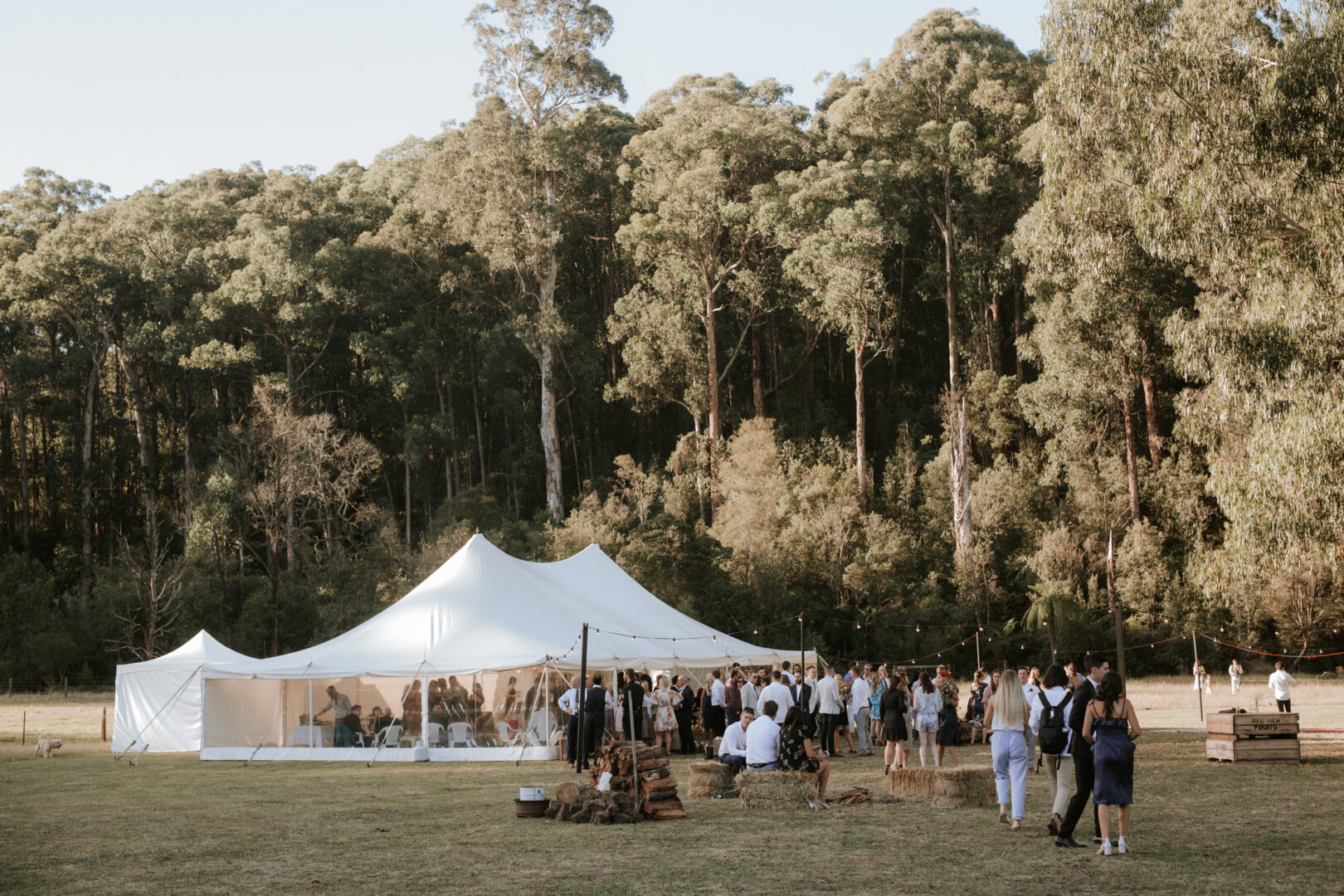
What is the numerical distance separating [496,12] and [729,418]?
49.5ft

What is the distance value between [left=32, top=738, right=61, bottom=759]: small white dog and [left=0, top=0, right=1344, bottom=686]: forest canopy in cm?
1075

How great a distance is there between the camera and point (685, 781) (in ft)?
44.0

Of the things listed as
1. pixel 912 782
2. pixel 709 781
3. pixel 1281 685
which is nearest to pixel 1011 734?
pixel 912 782

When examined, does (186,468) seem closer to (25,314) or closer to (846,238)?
(25,314)

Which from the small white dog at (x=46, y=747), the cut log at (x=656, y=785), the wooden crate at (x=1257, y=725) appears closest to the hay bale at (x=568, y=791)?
the cut log at (x=656, y=785)

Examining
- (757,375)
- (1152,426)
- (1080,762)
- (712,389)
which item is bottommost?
(1080,762)

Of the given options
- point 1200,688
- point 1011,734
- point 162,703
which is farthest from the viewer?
point 1200,688

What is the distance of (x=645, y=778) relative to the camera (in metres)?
10.5

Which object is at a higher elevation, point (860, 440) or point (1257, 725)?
point (860, 440)

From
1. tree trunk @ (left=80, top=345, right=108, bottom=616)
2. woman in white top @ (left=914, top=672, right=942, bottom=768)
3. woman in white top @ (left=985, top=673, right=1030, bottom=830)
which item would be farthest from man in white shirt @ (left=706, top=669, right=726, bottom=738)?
tree trunk @ (left=80, top=345, right=108, bottom=616)

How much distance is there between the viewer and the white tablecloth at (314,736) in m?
17.6

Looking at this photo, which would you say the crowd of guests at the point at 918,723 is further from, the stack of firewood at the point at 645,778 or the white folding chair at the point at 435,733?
the white folding chair at the point at 435,733

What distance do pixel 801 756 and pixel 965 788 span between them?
1428 mm

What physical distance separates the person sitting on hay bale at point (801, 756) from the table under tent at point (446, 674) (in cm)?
653
